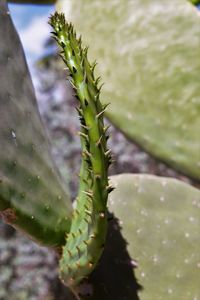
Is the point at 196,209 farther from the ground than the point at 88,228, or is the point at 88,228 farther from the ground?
the point at 88,228

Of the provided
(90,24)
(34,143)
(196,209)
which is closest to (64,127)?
(90,24)

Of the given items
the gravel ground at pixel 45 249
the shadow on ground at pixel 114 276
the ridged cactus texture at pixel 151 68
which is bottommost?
the gravel ground at pixel 45 249

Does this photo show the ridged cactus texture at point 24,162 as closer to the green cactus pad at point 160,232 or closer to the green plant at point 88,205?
the green plant at point 88,205

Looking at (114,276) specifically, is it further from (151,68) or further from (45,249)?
(45,249)

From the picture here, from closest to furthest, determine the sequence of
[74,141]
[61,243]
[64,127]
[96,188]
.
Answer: [96,188], [61,243], [74,141], [64,127]

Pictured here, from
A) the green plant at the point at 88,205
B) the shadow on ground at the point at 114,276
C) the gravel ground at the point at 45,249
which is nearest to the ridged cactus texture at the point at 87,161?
the green plant at the point at 88,205

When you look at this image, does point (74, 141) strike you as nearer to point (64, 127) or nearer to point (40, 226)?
point (64, 127)
